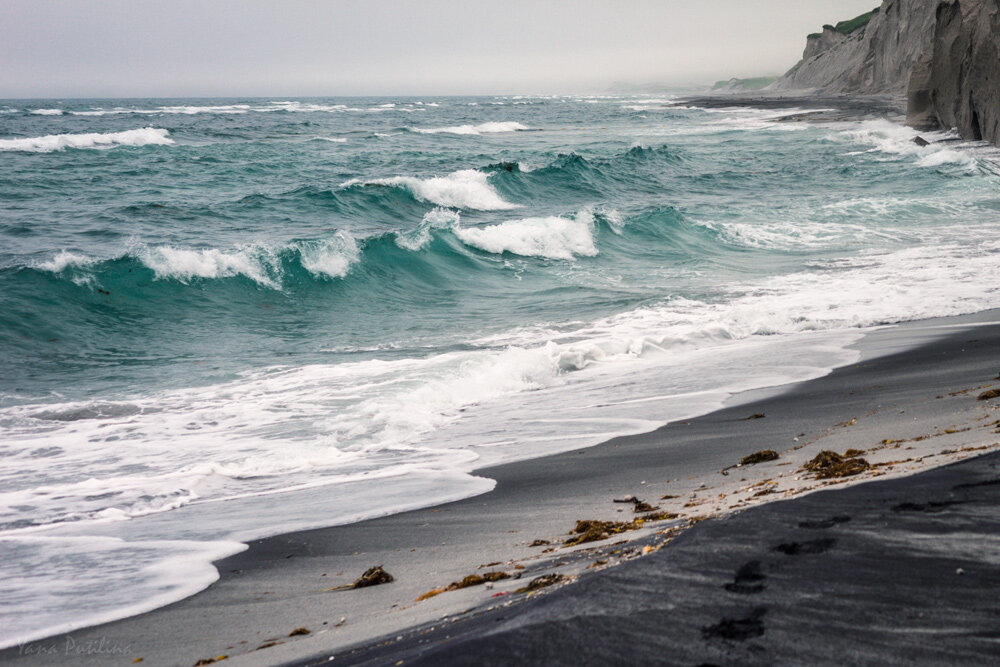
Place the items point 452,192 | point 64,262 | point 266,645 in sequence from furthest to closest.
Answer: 1. point 452,192
2. point 64,262
3. point 266,645

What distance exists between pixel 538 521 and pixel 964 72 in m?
32.9

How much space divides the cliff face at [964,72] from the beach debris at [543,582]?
2939 centimetres

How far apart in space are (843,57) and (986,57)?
63.5 m

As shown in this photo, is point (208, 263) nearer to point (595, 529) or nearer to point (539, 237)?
point (539, 237)

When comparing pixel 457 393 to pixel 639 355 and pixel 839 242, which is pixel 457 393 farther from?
pixel 839 242

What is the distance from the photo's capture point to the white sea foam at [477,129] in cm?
5072

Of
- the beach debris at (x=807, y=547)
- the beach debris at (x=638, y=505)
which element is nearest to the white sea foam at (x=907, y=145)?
the beach debris at (x=638, y=505)

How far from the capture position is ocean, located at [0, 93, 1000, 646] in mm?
5449

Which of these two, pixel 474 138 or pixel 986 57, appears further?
pixel 474 138

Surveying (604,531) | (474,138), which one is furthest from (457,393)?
(474,138)

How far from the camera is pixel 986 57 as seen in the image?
2684cm

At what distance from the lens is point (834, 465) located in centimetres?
404

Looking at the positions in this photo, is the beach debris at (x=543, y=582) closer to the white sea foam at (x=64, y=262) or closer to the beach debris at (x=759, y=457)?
the beach debris at (x=759, y=457)

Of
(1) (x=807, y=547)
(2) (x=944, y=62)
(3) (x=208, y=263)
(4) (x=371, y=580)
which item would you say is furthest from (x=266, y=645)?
(2) (x=944, y=62)
